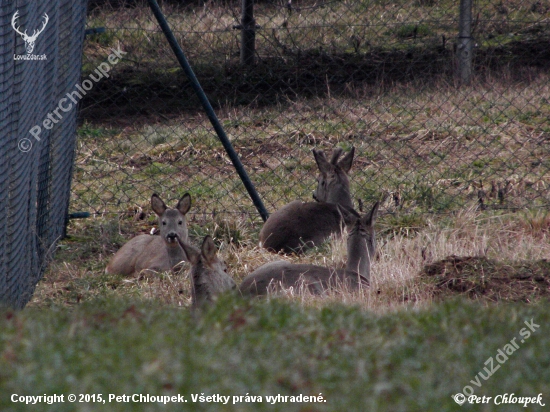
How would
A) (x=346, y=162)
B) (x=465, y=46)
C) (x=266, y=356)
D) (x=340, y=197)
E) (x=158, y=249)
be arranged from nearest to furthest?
(x=266, y=356), (x=158, y=249), (x=340, y=197), (x=346, y=162), (x=465, y=46)

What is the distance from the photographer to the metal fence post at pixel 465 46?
37.4 feet

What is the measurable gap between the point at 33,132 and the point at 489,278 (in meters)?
3.56

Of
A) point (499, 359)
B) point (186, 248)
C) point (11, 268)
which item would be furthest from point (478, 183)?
point (499, 359)

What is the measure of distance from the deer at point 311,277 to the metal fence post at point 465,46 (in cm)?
577

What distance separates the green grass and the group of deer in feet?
6.40

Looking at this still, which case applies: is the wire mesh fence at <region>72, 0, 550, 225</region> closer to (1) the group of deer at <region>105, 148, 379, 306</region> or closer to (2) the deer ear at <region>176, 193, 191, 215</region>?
(1) the group of deer at <region>105, 148, 379, 306</region>

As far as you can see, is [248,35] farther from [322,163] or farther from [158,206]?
[158,206]

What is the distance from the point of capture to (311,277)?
6.06 m

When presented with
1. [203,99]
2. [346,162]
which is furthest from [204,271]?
[346,162]

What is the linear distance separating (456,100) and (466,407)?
10430mm

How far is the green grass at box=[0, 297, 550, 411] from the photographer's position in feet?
8.05

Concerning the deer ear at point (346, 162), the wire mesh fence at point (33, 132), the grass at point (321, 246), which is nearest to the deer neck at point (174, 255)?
the grass at point (321, 246)

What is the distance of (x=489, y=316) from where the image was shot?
11.9ft

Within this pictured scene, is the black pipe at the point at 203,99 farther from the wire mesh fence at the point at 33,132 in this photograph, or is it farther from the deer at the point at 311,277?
the deer at the point at 311,277
